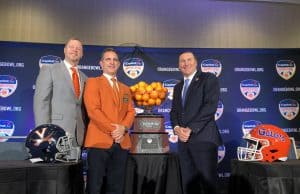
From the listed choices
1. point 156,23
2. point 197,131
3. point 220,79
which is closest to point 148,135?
point 197,131

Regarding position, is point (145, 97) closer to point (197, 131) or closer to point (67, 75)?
point (197, 131)

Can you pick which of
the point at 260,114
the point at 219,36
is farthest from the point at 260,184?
the point at 219,36

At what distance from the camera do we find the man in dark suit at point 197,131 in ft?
10.2

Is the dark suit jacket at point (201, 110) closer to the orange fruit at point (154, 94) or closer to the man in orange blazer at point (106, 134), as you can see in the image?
the orange fruit at point (154, 94)

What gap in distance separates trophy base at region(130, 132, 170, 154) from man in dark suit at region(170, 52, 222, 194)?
0.65 feet

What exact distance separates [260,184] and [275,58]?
10.7 ft

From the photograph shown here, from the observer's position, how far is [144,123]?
3.41 metres

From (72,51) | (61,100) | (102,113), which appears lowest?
(102,113)

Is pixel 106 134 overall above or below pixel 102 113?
below

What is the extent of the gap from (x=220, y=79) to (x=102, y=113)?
2.72 m

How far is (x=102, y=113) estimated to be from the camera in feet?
9.43

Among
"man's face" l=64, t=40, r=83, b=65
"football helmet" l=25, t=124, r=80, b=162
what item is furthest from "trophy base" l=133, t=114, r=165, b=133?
"football helmet" l=25, t=124, r=80, b=162

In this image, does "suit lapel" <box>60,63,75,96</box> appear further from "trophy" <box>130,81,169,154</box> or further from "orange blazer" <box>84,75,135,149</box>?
"trophy" <box>130,81,169,154</box>

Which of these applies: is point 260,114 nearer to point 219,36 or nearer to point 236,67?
point 236,67
